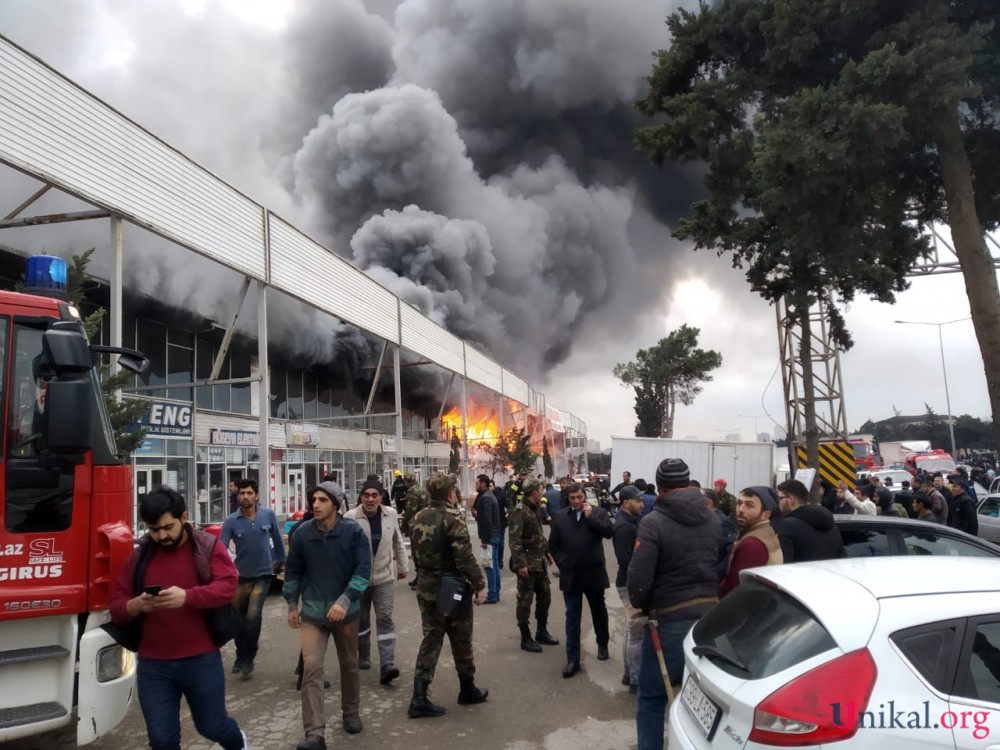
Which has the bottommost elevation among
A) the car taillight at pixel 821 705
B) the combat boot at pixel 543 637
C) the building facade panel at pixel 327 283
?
the combat boot at pixel 543 637

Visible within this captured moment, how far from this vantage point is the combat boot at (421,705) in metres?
4.75

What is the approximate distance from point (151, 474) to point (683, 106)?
1490 cm

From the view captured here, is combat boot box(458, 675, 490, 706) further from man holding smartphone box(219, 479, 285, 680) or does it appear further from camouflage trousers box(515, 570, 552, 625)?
man holding smartphone box(219, 479, 285, 680)

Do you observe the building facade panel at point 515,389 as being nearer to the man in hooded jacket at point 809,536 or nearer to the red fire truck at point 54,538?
the man in hooded jacket at point 809,536

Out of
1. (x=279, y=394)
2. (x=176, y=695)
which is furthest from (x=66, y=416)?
(x=279, y=394)

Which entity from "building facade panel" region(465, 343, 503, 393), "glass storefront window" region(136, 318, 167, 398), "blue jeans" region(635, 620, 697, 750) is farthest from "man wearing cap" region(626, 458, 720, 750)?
"building facade panel" region(465, 343, 503, 393)

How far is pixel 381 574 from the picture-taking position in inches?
229

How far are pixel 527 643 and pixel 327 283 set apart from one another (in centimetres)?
1672

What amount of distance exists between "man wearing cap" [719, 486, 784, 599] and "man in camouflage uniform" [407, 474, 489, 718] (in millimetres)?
1678

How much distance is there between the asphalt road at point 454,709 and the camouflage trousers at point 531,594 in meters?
0.33

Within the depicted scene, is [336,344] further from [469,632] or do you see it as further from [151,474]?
[469,632]

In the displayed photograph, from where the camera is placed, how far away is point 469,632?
193 inches

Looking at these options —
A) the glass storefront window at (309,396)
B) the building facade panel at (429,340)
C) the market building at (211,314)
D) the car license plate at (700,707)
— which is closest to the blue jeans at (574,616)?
the car license plate at (700,707)

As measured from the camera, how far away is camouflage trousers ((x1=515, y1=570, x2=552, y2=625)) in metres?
6.77
